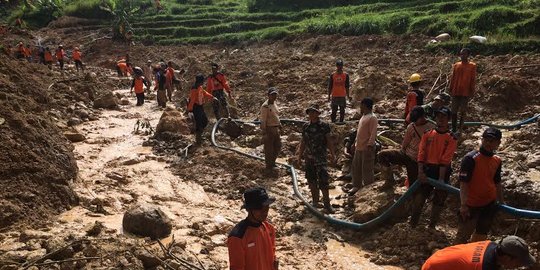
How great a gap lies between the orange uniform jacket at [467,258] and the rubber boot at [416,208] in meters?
2.78

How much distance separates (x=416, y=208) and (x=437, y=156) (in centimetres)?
87

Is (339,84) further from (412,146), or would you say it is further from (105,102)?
(105,102)

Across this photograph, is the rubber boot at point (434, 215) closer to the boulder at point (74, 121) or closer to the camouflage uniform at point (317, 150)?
the camouflage uniform at point (317, 150)

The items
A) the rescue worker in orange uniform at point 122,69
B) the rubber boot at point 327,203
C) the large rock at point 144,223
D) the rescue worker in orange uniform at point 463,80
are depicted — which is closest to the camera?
the large rock at point 144,223

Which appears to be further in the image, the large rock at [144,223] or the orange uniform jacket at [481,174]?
the large rock at [144,223]

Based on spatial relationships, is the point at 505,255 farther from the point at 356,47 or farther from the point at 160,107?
the point at 356,47

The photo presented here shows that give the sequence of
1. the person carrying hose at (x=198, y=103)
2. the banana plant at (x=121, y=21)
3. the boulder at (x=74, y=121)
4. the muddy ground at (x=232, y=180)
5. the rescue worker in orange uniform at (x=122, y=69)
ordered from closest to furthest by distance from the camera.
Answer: the muddy ground at (x=232, y=180), the person carrying hose at (x=198, y=103), the boulder at (x=74, y=121), the rescue worker in orange uniform at (x=122, y=69), the banana plant at (x=121, y=21)

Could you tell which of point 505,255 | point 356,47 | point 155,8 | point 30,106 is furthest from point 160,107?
point 155,8

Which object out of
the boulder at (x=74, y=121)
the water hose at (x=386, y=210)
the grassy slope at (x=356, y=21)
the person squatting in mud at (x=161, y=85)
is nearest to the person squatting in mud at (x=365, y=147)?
the water hose at (x=386, y=210)

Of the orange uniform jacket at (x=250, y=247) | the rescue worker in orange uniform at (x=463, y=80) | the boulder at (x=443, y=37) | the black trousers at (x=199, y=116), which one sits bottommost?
the black trousers at (x=199, y=116)

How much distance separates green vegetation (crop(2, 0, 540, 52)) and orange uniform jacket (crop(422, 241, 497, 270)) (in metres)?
13.9

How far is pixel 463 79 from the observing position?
331 inches

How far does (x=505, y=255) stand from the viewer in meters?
3.10

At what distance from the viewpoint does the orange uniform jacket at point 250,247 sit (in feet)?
11.2
